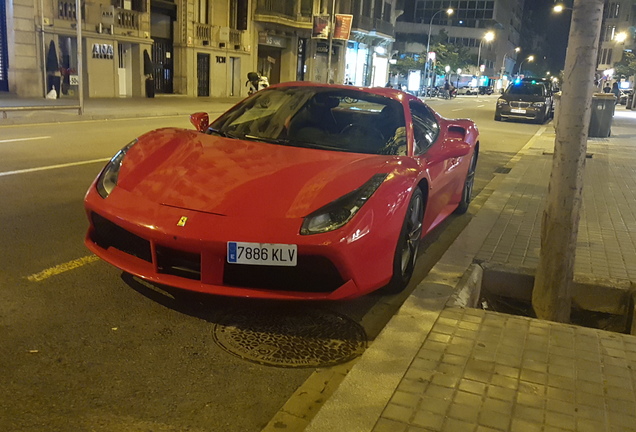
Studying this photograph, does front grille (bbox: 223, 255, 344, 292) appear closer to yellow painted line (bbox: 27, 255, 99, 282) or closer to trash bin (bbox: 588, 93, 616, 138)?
yellow painted line (bbox: 27, 255, 99, 282)

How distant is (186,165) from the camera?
3.94 m

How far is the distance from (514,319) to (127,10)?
89.6 feet

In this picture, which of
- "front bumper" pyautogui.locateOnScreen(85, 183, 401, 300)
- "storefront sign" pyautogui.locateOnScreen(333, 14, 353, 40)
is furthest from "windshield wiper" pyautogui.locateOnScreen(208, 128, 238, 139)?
"storefront sign" pyautogui.locateOnScreen(333, 14, 353, 40)

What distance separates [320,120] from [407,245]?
1.38 m

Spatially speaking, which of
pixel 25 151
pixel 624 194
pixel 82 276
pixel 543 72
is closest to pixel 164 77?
pixel 25 151

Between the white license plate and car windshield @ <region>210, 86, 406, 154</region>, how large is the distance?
1.44 metres

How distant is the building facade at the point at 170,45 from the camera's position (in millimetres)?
23141

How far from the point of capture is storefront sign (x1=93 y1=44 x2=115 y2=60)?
1004 inches

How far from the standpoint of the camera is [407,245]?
14.1 feet

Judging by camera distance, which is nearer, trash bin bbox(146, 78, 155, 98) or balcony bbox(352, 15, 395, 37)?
trash bin bbox(146, 78, 155, 98)

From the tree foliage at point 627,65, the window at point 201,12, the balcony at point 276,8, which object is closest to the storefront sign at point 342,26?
the balcony at point 276,8

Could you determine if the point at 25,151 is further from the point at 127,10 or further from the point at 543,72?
the point at 543,72

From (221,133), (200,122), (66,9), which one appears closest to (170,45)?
(66,9)

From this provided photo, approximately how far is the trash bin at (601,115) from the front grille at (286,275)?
57.4ft
